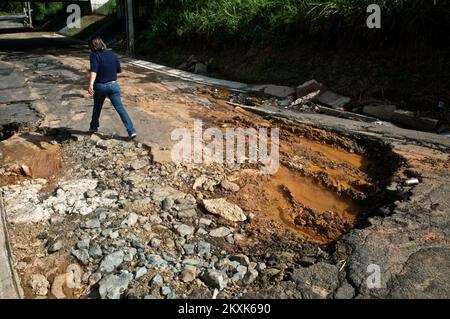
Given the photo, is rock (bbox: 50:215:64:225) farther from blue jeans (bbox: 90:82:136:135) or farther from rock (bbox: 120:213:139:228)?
blue jeans (bbox: 90:82:136:135)

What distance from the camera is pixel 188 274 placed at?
2.86 meters

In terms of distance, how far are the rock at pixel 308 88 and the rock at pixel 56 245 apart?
20.3ft

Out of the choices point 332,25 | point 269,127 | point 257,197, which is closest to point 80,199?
point 257,197

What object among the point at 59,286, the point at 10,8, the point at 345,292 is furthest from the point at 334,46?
the point at 10,8

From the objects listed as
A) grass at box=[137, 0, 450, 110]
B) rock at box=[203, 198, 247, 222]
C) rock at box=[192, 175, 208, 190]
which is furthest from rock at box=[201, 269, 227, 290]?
grass at box=[137, 0, 450, 110]

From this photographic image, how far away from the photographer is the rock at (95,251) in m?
3.10

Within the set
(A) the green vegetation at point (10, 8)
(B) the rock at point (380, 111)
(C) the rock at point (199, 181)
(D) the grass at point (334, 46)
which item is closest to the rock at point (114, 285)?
(C) the rock at point (199, 181)

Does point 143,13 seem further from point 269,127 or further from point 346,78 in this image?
point 269,127

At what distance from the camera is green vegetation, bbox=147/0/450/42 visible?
757 cm

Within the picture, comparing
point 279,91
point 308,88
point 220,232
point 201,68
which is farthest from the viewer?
point 201,68

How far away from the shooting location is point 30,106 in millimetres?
7078

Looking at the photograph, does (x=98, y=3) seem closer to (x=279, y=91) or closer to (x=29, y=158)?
(x=279, y=91)

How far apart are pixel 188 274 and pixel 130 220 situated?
100 cm

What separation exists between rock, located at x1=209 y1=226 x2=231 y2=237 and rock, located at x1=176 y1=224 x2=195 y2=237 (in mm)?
189
